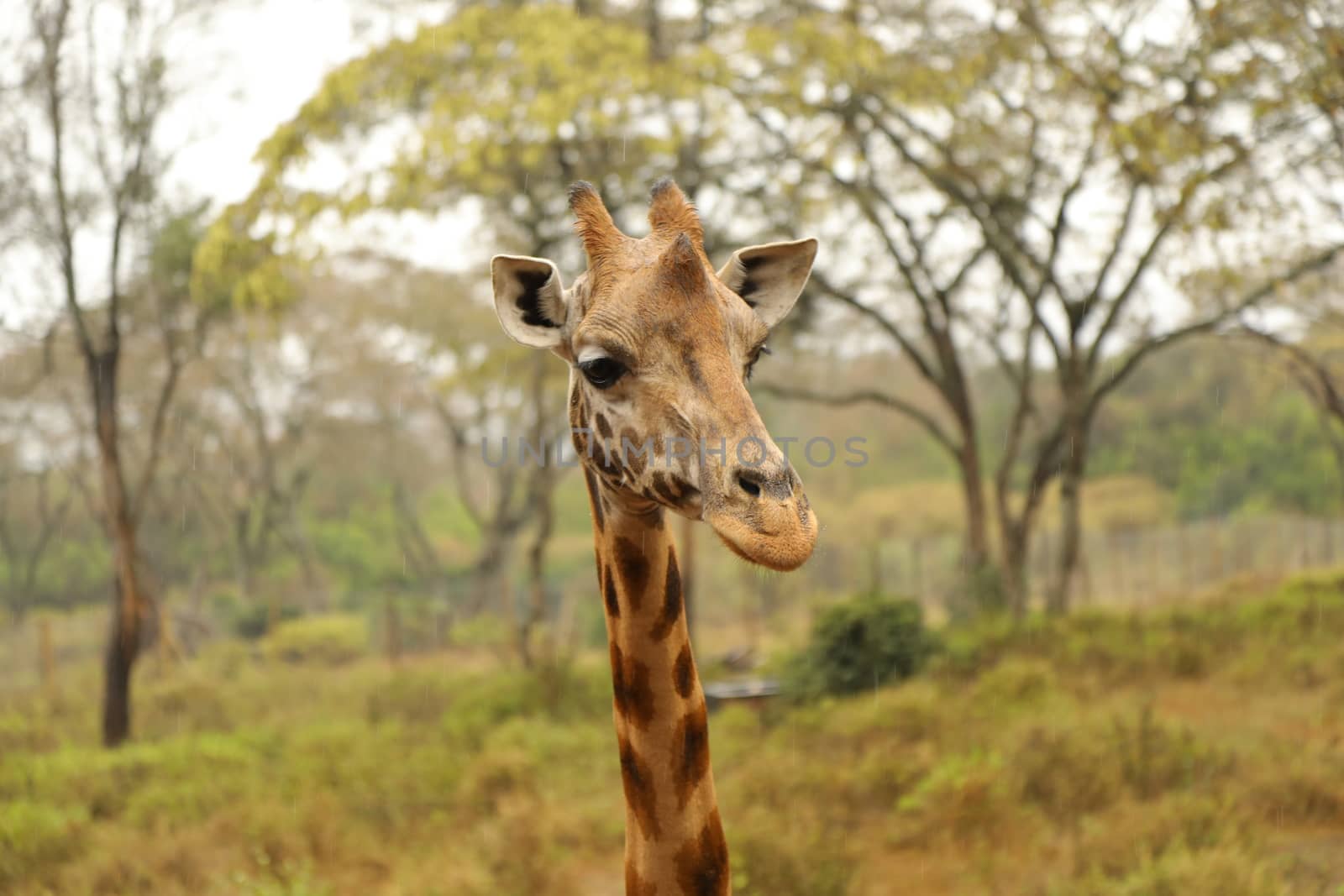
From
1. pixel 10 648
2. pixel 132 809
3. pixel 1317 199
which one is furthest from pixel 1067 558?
pixel 10 648

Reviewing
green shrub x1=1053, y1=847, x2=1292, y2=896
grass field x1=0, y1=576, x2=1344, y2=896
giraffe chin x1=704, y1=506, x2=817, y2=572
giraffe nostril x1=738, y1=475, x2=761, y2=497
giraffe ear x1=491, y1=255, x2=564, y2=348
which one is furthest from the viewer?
grass field x1=0, y1=576, x2=1344, y2=896

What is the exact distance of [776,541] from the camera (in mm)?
1997

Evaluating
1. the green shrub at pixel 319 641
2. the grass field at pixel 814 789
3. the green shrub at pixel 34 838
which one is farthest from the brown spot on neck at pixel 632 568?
the green shrub at pixel 319 641

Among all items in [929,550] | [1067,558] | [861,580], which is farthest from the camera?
[929,550]

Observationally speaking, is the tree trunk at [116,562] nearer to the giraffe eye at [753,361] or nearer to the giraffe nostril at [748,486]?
the giraffe eye at [753,361]

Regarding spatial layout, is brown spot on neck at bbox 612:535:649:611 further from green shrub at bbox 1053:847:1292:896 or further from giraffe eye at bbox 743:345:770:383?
green shrub at bbox 1053:847:1292:896

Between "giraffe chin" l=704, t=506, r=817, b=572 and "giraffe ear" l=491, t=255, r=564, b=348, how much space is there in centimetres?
87

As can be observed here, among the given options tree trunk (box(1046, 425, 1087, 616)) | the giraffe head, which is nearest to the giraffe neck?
the giraffe head

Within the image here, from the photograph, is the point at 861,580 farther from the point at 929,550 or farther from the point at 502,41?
the point at 502,41

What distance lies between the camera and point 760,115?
1167cm

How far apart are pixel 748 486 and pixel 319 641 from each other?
2173cm

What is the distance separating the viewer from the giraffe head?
2.09m

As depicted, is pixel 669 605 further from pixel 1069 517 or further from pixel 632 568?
pixel 1069 517

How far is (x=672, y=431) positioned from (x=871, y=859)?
15.6 ft
